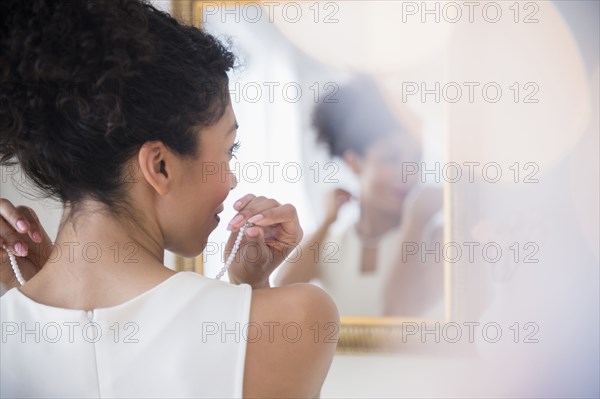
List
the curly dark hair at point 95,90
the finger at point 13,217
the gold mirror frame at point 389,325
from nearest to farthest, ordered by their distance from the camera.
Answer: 1. the curly dark hair at point 95,90
2. the finger at point 13,217
3. the gold mirror frame at point 389,325

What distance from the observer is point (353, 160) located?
6.41 feet

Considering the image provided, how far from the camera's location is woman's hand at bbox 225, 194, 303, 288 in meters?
1.13

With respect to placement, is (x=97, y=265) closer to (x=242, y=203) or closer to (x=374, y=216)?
(x=242, y=203)

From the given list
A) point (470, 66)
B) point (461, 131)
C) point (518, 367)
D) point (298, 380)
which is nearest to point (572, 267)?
point (518, 367)

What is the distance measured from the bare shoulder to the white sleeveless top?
17mm

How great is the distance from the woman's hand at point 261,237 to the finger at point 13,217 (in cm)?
32

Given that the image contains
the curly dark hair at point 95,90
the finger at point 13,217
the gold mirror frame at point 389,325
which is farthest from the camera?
the gold mirror frame at point 389,325

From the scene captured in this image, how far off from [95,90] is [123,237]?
0.19 metres

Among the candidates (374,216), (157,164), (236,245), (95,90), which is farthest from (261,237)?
(374,216)

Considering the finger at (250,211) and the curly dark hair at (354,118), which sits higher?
the curly dark hair at (354,118)

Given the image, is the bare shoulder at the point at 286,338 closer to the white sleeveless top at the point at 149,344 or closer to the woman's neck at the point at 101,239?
the white sleeveless top at the point at 149,344

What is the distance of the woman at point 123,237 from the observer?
2.84 feet

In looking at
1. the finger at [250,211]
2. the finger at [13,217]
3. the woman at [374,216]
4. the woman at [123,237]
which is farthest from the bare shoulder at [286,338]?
the woman at [374,216]

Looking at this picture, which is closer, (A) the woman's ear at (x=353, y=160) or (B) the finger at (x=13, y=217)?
(B) the finger at (x=13, y=217)
